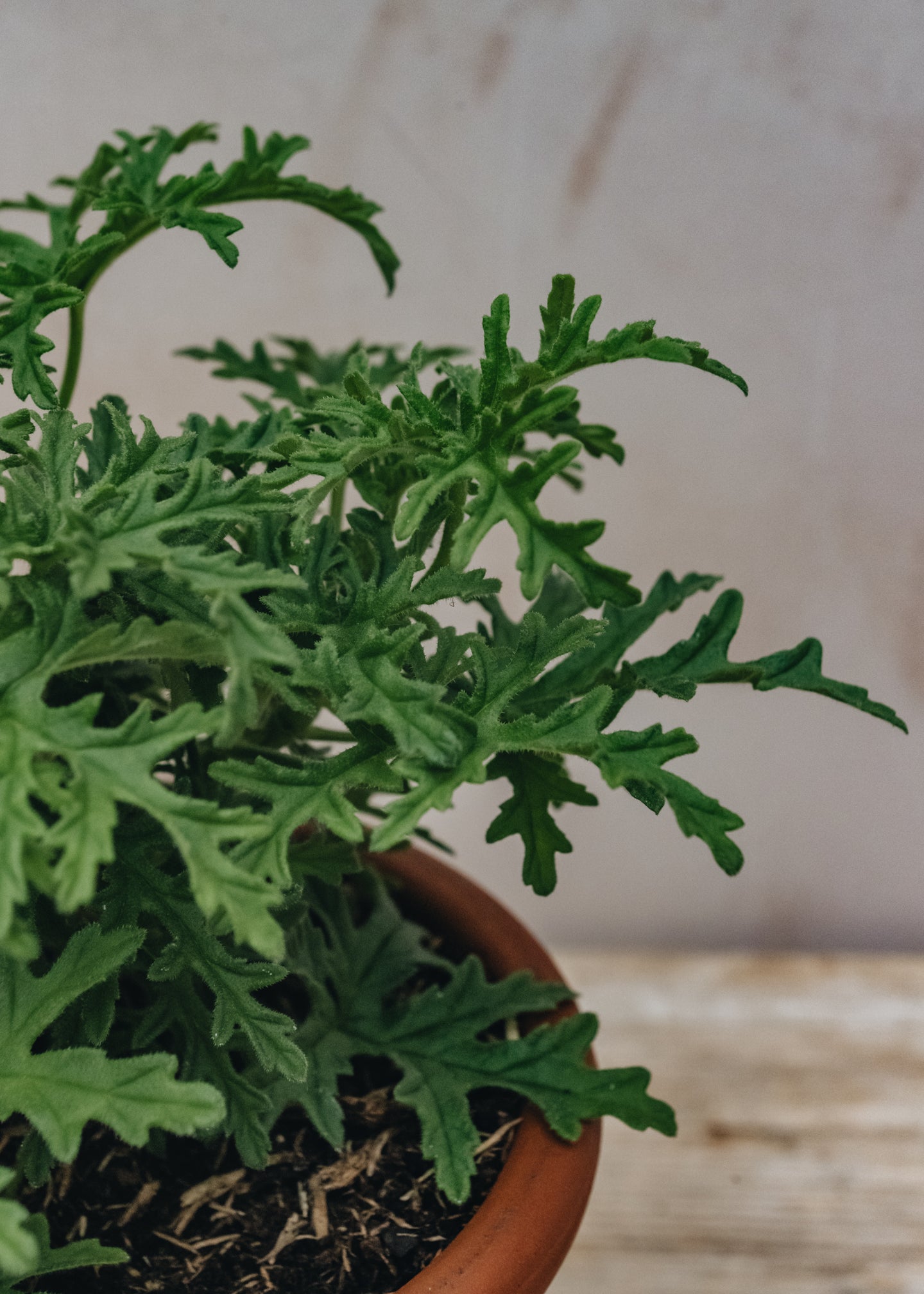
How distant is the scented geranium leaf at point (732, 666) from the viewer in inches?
26.7

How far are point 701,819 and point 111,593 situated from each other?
0.29 meters

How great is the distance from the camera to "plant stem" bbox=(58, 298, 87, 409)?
72 centimetres

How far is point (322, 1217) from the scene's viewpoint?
2.26ft

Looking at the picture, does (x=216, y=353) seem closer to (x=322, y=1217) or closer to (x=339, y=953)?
(x=339, y=953)

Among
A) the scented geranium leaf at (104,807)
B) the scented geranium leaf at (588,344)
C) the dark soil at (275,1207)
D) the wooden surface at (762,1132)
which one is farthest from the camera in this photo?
the wooden surface at (762,1132)

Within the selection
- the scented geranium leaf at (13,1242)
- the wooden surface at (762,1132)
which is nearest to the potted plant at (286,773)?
the scented geranium leaf at (13,1242)

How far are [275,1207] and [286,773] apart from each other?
0.32 meters

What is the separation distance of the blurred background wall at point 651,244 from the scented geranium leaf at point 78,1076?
0.66m

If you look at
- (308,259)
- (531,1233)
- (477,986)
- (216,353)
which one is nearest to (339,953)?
(477,986)

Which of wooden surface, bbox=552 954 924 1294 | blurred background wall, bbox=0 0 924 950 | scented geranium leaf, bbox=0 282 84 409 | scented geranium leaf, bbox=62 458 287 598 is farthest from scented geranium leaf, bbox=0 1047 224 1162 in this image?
blurred background wall, bbox=0 0 924 950

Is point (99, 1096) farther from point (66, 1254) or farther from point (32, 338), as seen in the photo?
point (32, 338)

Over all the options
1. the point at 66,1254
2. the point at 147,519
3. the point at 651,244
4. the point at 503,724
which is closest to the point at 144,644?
the point at 147,519

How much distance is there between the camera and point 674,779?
0.54 m

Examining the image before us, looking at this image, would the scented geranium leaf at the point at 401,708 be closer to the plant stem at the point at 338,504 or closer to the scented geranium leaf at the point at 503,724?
the scented geranium leaf at the point at 503,724
